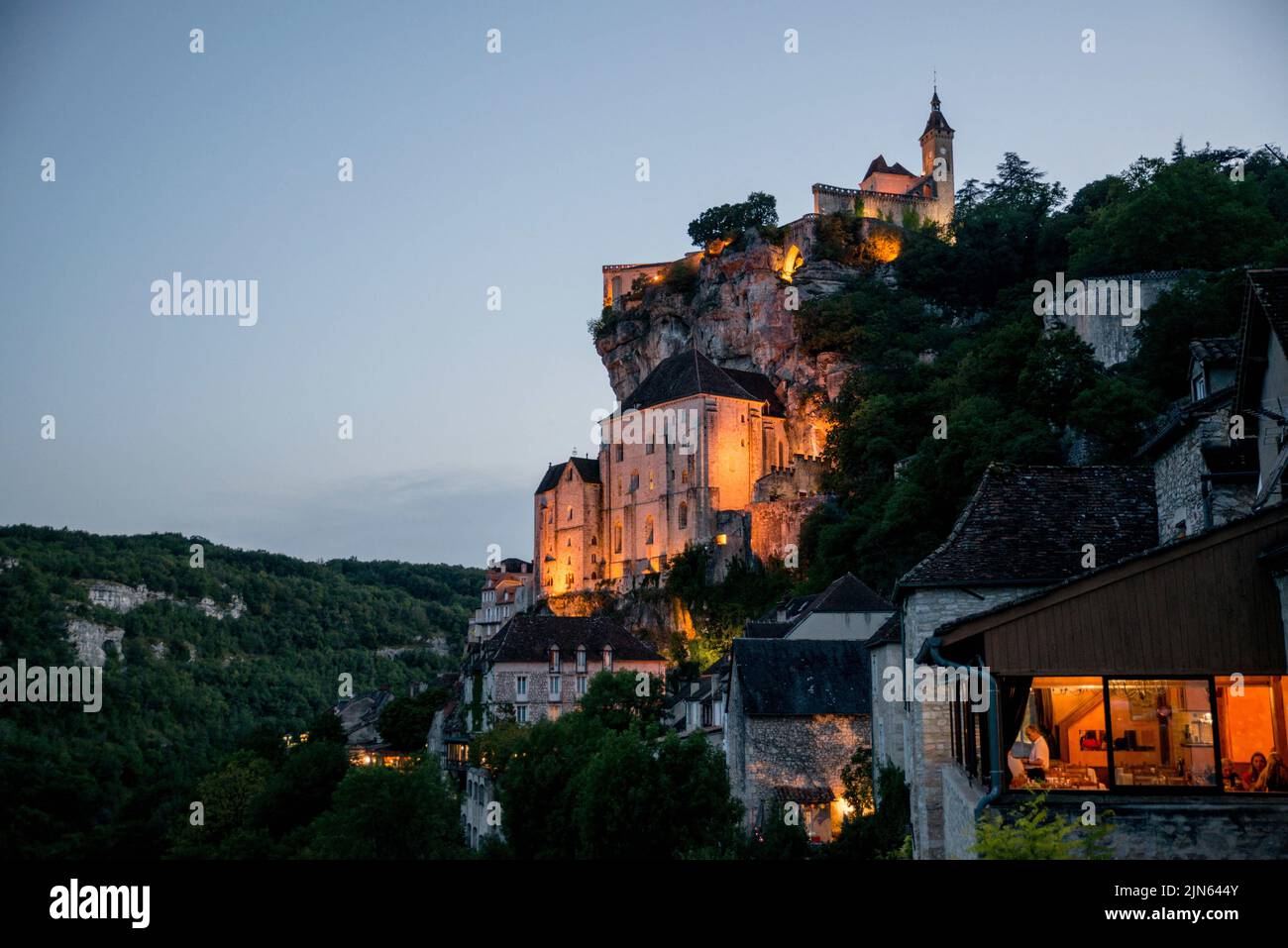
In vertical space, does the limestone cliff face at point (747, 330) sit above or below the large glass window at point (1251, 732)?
above

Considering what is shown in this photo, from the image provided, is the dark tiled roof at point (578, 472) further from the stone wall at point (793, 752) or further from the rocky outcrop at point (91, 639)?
the stone wall at point (793, 752)

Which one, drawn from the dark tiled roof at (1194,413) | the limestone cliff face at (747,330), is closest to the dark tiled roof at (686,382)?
the limestone cliff face at (747,330)

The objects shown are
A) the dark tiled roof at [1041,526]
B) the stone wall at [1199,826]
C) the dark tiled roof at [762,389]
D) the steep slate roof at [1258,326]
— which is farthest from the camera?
the dark tiled roof at [762,389]

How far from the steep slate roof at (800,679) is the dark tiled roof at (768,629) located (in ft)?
31.3

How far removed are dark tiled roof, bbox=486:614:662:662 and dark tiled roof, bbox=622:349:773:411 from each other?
101 feet

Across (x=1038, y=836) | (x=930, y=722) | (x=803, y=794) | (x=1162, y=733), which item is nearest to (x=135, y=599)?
(x=803, y=794)

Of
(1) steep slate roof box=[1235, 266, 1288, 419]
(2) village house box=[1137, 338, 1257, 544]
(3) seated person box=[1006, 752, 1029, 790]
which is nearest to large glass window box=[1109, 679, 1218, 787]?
(3) seated person box=[1006, 752, 1029, 790]

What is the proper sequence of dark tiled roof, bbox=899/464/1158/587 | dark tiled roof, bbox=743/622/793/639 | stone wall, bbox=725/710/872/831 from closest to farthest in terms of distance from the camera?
dark tiled roof, bbox=899/464/1158/587 < stone wall, bbox=725/710/872/831 < dark tiled roof, bbox=743/622/793/639

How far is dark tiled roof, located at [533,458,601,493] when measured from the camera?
105 m

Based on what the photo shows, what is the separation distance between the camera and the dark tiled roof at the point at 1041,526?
71.1 feet

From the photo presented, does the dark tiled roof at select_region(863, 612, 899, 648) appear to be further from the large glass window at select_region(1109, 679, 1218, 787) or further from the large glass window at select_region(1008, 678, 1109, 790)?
the large glass window at select_region(1109, 679, 1218, 787)

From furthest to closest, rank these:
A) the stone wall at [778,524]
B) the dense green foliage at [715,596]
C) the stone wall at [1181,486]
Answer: the stone wall at [778,524] → the dense green foliage at [715,596] → the stone wall at [1181,486]

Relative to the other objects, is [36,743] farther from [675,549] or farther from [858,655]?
[858,655]
